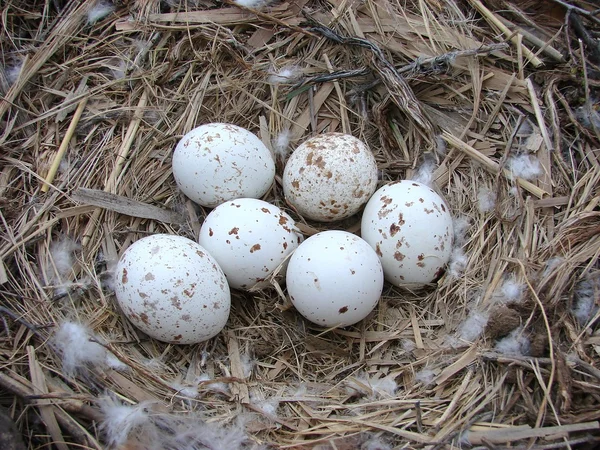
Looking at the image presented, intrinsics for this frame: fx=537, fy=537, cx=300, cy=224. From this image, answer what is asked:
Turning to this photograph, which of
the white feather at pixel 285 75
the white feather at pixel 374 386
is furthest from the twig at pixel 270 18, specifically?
the white feather at pixel 374 386

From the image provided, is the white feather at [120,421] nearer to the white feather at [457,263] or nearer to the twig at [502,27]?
the white feather at [457,263]

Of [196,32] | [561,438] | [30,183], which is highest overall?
[196,32]

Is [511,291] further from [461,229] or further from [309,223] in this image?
[309,223]

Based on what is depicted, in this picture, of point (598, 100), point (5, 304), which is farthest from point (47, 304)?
point (598, 100)

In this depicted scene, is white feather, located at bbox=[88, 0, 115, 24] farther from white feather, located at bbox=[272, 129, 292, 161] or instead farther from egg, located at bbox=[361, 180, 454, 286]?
egg, located at bbox=[361, 180, 454, 286]

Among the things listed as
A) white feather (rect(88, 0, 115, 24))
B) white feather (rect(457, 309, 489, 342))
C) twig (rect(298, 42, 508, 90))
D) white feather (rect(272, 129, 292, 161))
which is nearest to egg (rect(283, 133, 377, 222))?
white feather (rect(272, 129, 292, 161))

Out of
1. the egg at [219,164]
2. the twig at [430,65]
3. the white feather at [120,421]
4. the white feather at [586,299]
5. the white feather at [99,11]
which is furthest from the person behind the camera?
the white feather at [99,11]

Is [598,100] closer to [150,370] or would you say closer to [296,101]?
[296,101]
